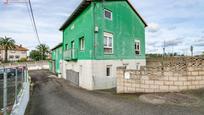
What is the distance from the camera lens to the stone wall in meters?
9.19

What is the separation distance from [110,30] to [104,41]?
4.43 ft

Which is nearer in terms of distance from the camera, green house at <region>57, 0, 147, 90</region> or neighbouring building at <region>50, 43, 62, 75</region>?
green house at <region>57, 0, 147, 90</region>

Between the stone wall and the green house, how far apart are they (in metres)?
4.06

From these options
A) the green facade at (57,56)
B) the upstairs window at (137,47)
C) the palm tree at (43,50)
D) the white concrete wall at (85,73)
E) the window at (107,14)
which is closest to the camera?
the white concrete wall at (85,73)

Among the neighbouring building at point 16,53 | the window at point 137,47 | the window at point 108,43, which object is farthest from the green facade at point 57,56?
the neighbouring building at point 16,53

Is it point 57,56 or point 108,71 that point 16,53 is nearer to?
point 57,56

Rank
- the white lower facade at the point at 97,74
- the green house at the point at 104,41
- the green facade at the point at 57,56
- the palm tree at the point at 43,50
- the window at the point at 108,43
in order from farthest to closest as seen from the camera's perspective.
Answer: the palm tree at the point at 43,50 < the green facade at the point at 57,56 < the window at the point at 108,43 < the green house at the point at 104,41 < the white lower facade at the point at 97,74

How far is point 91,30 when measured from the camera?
1405cm

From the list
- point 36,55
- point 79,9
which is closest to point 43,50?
point 36,55

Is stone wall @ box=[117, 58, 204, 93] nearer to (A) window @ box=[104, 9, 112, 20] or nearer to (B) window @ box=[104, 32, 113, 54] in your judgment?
(B) window @ box=[104, 32, 113, 54]

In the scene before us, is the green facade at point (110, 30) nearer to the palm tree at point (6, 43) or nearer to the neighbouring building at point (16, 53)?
the palm tree at point (6, 43)

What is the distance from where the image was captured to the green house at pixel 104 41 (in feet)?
45.7

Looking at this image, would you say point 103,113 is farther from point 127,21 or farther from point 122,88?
point 127,21

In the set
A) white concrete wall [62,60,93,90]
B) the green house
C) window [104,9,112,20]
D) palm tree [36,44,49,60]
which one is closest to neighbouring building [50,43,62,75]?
the green house
